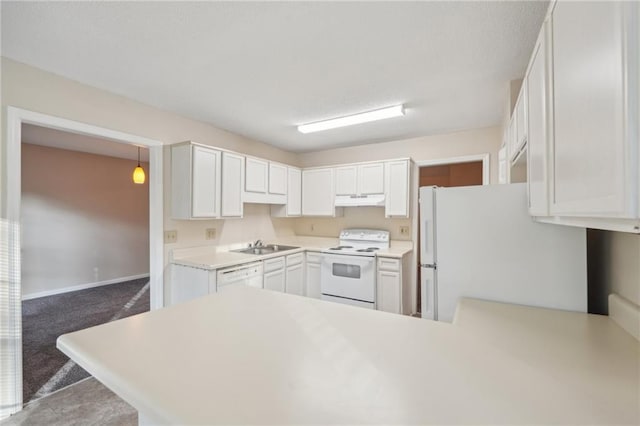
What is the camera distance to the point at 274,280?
325 centimetres

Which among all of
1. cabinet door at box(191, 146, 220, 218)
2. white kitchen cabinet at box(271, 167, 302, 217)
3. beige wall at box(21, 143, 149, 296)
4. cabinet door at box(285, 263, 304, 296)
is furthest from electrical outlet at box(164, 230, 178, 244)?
beige wall at box(21, 143, 149, 296)

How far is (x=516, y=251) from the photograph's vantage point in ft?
4.72

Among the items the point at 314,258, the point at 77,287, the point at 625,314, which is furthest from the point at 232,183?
the point at 77,287

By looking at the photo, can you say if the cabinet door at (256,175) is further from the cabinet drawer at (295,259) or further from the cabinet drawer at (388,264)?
the cabinet drawer at (388,264)

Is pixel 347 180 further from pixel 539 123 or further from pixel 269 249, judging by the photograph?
pixel 539 123

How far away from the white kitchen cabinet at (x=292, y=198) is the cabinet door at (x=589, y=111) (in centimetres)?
334

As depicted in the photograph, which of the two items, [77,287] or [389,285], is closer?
[389,285]

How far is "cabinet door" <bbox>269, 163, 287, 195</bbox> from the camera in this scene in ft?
12.0

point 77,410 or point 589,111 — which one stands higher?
point 589,111

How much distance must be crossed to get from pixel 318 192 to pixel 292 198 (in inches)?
15.9

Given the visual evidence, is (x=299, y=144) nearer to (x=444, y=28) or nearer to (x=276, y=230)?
(x=276, y=230)

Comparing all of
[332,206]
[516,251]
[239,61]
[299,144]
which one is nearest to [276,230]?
[332,206]

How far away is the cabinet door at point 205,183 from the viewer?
2.67m

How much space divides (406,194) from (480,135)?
111 cm
